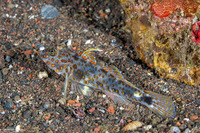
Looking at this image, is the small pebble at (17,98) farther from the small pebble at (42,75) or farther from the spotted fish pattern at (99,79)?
the spotted fish pattern at (99,79)

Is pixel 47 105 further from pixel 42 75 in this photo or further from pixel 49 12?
pixel 49 12

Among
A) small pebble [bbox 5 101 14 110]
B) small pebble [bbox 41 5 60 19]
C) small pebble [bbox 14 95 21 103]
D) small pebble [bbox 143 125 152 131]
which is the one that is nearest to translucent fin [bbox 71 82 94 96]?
small pebble [bbox 14 95 21 103]

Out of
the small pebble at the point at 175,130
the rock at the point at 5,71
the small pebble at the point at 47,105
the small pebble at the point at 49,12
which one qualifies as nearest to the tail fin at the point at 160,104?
the small pebble at the point at 175,130

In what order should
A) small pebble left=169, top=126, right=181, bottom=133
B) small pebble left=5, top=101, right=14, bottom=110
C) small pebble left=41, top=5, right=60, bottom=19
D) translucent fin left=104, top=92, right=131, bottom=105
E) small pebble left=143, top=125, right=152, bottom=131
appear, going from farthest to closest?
1. small pebble left=41, top=5, right=60, bottom=19
2. translucent fin left=104, top=92, right=131, bottom=105
3. small pebble left=5, top=101, right=14, bottom=110
4. small pebble left=143, top=125, right=152, bottom=131
5. small pebble left=169, top=126, right=181, bottom=133

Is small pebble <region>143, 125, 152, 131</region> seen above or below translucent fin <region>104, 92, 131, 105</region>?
below

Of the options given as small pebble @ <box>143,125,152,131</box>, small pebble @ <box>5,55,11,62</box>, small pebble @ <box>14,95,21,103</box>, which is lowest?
small pebble @ <box>143,125,152,131</box>

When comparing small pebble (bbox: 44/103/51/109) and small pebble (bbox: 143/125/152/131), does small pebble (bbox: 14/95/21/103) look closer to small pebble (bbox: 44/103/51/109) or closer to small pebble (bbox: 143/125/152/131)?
small pebble (bbox: 44/103/51/109)

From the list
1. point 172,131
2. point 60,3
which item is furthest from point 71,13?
point 172,131

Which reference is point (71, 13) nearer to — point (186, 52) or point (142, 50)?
point (142, 50)
